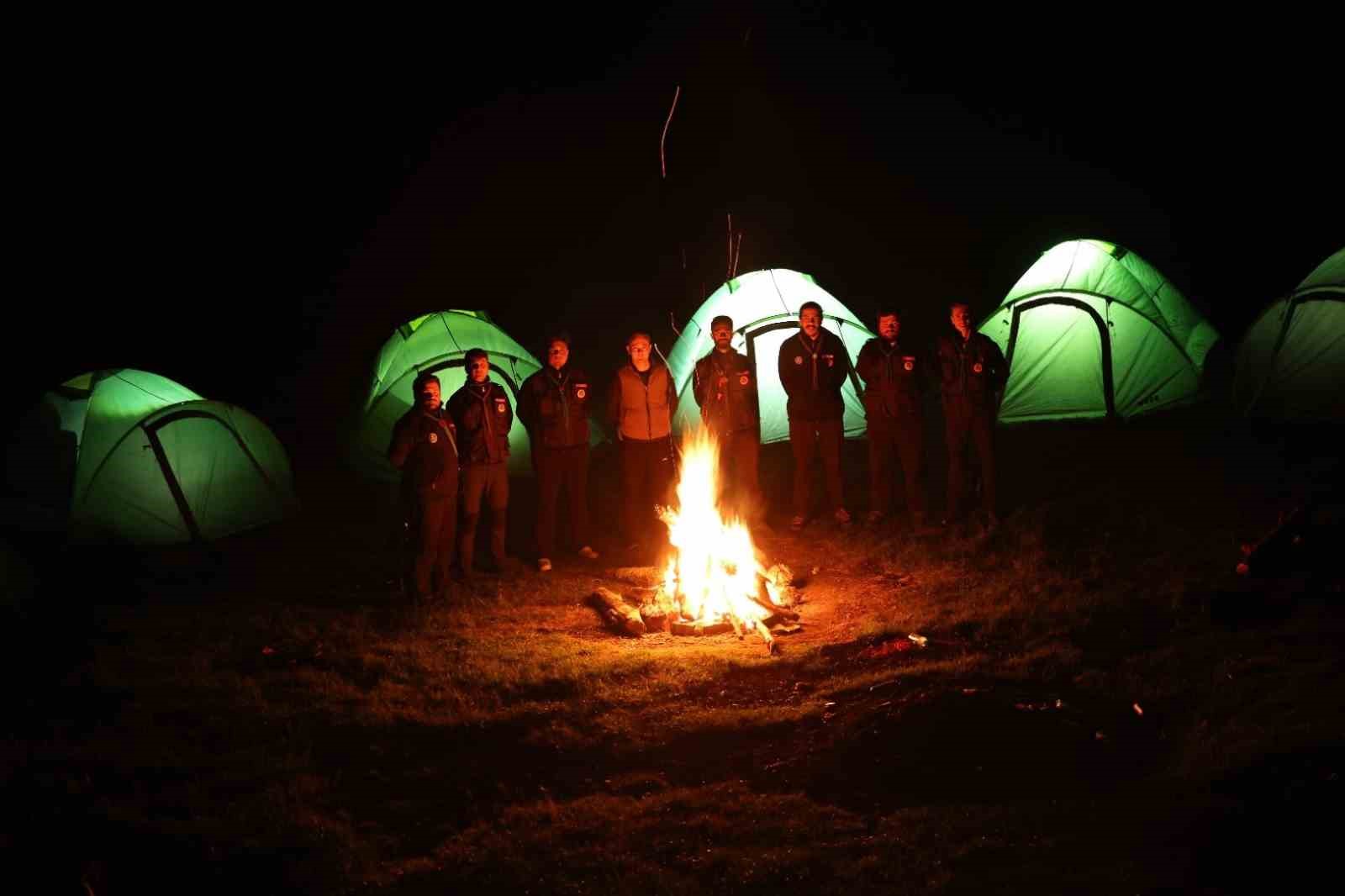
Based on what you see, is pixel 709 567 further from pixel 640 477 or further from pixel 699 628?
pixel 640 477

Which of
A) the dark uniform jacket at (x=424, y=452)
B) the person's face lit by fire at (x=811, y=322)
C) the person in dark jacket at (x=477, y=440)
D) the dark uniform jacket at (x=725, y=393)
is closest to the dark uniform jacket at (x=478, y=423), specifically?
the person in dark jacket at (x=477, y=440)

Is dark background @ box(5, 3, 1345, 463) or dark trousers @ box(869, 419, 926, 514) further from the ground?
dark background @ box(5, 3, 1345, 463)

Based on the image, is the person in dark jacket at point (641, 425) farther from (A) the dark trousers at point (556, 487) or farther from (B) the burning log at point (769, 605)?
(B) the burning log at point (769, 605)

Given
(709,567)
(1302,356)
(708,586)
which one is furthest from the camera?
(1302,356)

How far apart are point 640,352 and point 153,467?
17.6ft

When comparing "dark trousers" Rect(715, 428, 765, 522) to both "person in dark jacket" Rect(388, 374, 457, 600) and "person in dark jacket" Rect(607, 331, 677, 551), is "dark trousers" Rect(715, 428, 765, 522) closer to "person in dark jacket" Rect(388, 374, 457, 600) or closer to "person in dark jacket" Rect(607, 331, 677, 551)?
"person in dark jacket" Rect(607, 331, 677, 551)

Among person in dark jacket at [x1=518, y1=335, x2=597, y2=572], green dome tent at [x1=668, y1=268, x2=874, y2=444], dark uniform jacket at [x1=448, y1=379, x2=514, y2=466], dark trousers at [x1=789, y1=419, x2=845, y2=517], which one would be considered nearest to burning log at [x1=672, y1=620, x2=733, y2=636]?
person in dark jacket at [x1=518, y1=335, x2=597, y2=572]

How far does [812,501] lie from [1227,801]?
6.87m

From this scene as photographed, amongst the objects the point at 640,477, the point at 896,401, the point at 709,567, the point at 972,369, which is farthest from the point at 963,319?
the point at 709,567

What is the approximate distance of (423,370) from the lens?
13.8 meters

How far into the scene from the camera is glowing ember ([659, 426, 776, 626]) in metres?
8.61

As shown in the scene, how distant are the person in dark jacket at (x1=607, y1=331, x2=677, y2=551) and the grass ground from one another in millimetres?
1052

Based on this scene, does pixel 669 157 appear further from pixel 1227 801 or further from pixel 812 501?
pixel 1227 801

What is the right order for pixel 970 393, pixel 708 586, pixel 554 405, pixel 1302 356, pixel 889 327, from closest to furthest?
1. pixel 708 586
2. pixel 554 405
3. pixel 970 393
4. pixel 889 327
5. pixel 1302 356
